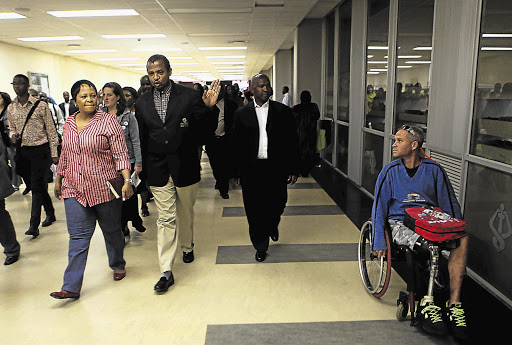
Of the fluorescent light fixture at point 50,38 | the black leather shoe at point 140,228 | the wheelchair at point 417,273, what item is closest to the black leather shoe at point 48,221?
the black leather shoe at point 140,228

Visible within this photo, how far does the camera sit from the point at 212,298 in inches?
124

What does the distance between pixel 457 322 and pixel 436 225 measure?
1.90ft

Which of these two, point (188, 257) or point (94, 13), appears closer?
point (188, 257)

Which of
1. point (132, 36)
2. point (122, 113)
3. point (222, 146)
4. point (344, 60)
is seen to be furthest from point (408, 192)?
point (132, 36)

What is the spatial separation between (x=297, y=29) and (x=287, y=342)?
9.11 metres

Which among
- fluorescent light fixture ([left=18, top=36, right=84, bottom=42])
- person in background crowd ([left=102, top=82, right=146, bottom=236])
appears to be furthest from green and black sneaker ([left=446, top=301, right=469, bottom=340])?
fluorescent light fixture ([left=18, top=36, right=84, bottom=42])

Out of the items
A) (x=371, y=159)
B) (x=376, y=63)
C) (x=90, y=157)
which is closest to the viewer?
(x=90, y=157)

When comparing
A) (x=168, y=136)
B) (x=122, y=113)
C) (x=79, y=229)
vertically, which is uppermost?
(x=122, y=113)

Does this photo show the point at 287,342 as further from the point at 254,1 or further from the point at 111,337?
the point at 254,1

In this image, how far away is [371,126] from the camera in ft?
21.2

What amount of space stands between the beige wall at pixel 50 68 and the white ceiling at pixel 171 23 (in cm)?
48

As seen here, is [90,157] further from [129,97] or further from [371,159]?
[371,159]

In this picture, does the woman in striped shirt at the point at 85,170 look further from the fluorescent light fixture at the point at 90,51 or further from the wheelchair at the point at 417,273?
the fluorescent light fixture at the point at 90,51

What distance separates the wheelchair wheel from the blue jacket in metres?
0.13
